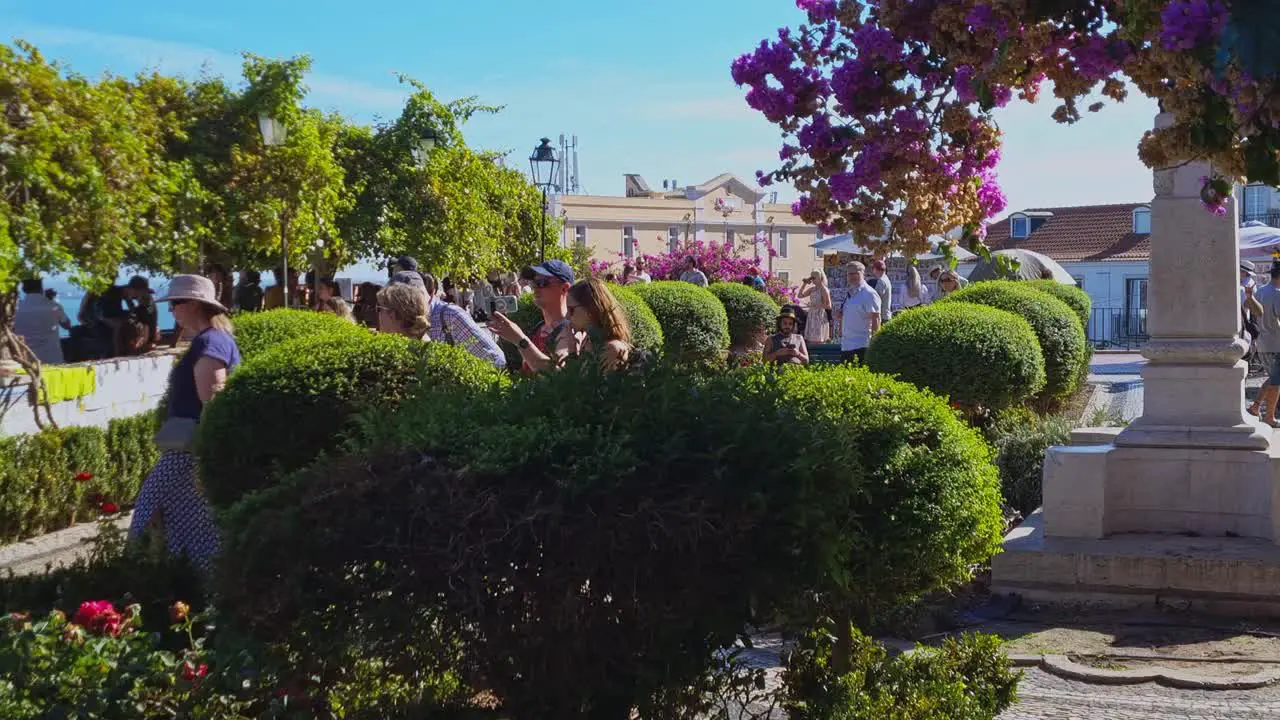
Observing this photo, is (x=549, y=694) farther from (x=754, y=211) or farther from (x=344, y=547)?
(x=754, y=211)

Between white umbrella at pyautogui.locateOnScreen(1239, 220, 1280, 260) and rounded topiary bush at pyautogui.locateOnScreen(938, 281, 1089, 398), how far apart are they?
11989 millimetres

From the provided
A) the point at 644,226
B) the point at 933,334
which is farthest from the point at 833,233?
the point at 644,226

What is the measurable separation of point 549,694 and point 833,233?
2.38 meters

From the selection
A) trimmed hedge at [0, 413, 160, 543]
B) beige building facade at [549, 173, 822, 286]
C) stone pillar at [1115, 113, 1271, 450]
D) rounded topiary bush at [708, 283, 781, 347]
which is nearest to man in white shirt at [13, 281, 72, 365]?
trimmed hedge at [0, 413, 160, 543]

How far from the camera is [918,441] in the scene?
16.3 ft

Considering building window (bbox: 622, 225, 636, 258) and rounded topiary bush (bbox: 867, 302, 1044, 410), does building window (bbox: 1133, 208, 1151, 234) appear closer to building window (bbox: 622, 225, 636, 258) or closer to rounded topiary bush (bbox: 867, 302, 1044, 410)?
building window (bbox: 622, 225, 636, 258)

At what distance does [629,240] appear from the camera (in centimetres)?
8900

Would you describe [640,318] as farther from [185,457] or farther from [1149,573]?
[185,457]

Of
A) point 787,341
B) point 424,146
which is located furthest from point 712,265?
point 787,341

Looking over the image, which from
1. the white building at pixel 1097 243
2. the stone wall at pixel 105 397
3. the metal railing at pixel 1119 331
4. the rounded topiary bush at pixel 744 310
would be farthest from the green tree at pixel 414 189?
the white building at pixel 1097 243

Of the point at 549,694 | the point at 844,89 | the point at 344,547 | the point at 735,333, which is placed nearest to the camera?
the point at 344,547

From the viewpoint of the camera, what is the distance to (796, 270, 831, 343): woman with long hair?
20469mm

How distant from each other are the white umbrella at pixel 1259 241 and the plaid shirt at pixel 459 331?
20806mm

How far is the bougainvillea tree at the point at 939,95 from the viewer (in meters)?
3.82
